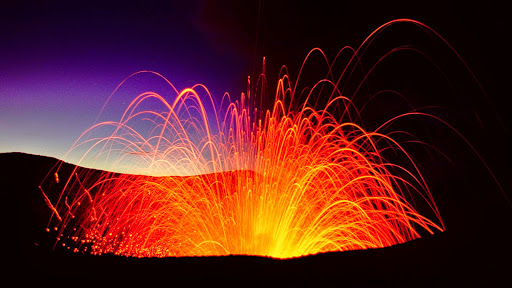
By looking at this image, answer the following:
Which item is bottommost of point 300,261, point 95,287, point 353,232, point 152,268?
point 95,287

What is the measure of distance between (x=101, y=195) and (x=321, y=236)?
1897cm

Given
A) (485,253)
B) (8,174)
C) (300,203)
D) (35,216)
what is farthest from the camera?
(8,174)

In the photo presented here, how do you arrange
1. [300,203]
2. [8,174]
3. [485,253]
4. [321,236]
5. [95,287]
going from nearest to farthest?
[95,287]
[485,253]
[321,236]
[300,203]
[8,174]

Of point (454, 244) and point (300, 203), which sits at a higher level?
point (300, 203)

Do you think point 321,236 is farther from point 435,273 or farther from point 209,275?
point 209,275

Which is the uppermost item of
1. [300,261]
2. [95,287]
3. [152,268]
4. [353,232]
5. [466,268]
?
[353,232]

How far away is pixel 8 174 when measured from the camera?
24031mm

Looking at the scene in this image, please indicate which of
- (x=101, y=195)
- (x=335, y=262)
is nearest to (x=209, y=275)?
(x=335, y=262)

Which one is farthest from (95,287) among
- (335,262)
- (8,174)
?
(8,174)

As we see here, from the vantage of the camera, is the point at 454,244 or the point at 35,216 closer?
the point at 454,244

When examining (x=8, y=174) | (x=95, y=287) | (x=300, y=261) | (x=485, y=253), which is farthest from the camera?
(x=8, y=174)

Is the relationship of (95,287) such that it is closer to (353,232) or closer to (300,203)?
(300,203)

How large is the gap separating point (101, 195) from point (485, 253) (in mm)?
25400

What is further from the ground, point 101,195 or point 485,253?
point 101,195
